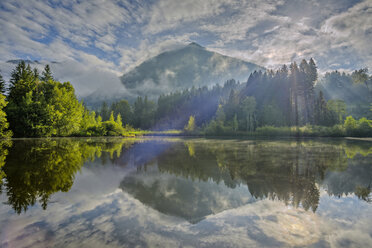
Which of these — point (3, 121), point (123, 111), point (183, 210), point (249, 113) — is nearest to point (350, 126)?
point (249, 113)

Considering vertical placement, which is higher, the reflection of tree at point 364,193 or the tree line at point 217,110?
the tree line at point 217,110

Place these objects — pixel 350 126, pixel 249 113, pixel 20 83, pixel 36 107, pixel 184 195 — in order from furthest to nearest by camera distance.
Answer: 1. pixel 249 113
2. pixel 350 126
3. pixel 20 83
4. pixel 36 107
5. pixel 184 195

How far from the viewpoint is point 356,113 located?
86.2 metres

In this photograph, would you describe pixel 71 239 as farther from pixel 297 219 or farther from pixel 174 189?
pixel 297 219

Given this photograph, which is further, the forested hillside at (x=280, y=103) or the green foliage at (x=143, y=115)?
the green foliage at (x=143, y=115)

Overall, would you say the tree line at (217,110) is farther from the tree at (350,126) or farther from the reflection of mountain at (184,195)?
the reflection of mountain at (184,195)

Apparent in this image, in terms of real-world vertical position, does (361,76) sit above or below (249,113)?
above

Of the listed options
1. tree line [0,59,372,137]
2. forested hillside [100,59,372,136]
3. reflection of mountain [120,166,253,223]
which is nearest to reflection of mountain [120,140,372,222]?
reflection of mountain [120,166,253,223]

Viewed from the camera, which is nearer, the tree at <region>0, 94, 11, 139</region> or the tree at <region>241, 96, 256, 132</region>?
the tree at <region>0, 94, 11, 139</region>

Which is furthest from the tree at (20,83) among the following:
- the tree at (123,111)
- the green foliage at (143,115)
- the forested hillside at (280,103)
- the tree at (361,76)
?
the tree at (361,76)

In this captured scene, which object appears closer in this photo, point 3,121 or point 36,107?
point 3,121

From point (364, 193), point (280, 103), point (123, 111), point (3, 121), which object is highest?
point (123, 111)

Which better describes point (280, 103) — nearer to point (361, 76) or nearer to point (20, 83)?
point (361, 76)

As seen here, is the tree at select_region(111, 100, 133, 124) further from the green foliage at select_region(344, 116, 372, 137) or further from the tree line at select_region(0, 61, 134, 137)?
the green foliage at select_region(344, 116, 372, 137)
